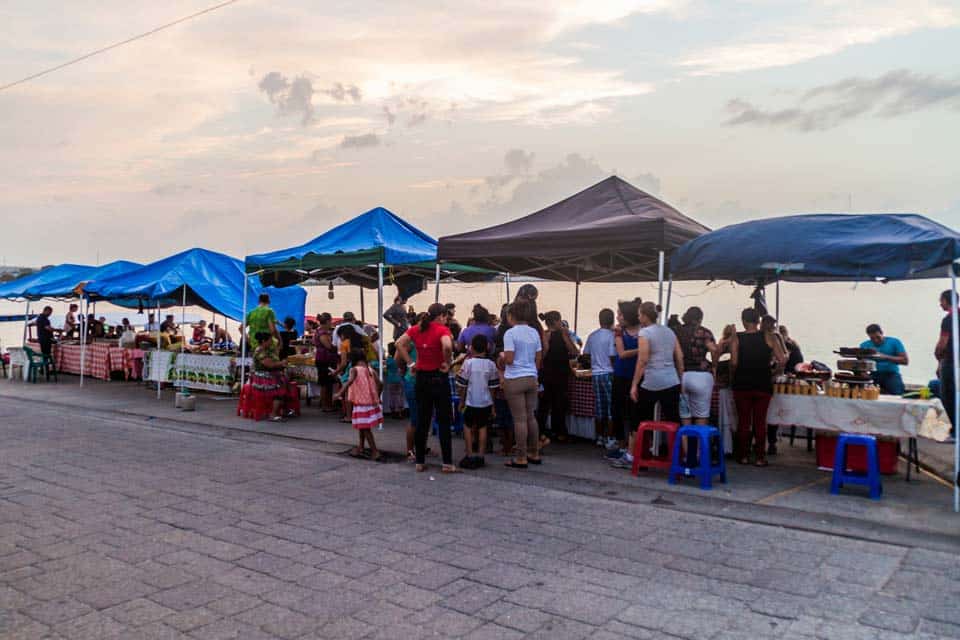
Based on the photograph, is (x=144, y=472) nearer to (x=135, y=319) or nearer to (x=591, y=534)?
(x=591, y=534)

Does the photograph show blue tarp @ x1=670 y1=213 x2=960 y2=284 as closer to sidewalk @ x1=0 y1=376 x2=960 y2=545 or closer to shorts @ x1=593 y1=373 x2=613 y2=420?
shorts @ x1=593 y1=373 x2=613 y2=420

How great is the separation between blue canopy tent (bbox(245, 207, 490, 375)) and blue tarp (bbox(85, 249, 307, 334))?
187 centimetres

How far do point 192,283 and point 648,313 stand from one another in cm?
1032

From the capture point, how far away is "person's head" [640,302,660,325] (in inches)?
298

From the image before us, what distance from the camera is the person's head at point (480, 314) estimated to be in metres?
8.57

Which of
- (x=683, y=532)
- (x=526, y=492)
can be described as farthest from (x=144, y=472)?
(x=683, y=532)

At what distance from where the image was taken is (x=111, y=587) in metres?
4.63

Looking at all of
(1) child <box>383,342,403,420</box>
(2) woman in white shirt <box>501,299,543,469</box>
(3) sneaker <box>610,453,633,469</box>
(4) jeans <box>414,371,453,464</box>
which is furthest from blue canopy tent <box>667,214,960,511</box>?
(1) child <box>383,342,403,420</box>

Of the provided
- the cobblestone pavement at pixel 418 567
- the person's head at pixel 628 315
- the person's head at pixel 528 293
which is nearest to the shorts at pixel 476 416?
the cobblestone pavement at pixel 418 567

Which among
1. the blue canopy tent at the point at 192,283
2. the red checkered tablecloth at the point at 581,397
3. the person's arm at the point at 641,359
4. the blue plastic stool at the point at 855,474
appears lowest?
the blue plastic stool at the point at 855,474

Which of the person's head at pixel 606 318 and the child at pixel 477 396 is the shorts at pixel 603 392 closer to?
the person's head at pixel 606 318

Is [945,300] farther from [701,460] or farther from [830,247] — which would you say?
[701,460]

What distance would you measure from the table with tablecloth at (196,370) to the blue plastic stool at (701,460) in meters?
9.13

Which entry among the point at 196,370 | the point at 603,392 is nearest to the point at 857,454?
the point at 603,392
